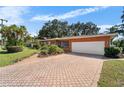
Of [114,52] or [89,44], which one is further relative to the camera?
[89,44]

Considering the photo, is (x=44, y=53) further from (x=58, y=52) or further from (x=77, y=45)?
(x=77, y=45)

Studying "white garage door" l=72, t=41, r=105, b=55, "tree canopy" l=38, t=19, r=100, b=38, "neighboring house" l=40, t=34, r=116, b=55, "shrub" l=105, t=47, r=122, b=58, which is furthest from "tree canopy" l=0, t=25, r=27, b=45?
"tree canopy" l=38, t=19, r=100, b=38

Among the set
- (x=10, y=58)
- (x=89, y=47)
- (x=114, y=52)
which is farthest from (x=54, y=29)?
(x=10, y=58)

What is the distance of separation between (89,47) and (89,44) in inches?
15.1

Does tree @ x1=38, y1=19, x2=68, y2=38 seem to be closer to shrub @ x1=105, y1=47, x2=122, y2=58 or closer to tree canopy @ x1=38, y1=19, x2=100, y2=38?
tree canopy @ x1=38, y1=19, x2=100, y2=38

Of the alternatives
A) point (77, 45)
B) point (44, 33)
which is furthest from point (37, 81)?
point (44, 33)

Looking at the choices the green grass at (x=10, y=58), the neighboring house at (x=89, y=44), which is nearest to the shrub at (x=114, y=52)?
the neighboring house at (x=89, y=44)

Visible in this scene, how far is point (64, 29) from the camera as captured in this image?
50844 millimetres

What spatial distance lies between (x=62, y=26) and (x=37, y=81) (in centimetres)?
4453

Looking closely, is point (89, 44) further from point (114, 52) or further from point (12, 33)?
point (12, 33)

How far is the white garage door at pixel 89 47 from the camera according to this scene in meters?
19.6

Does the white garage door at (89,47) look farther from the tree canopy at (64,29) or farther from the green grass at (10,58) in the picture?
the tree canopy at (64,29)
